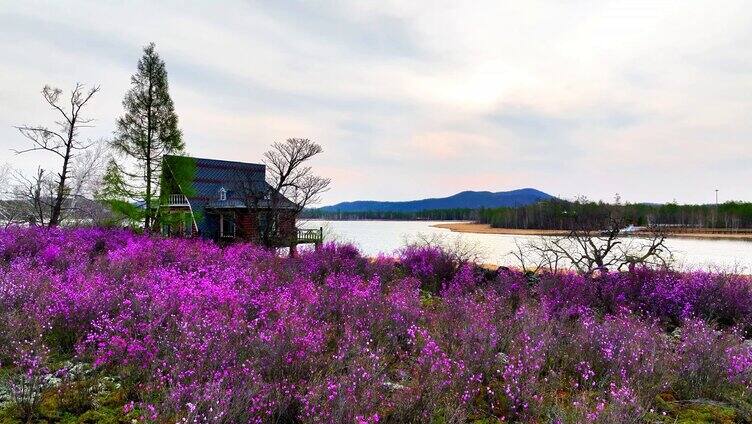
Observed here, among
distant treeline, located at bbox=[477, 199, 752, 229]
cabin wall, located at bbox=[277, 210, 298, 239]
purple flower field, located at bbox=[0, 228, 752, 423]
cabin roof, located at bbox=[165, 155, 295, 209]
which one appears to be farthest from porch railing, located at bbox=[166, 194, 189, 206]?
distant treeline, located at bbox=[477, 199, 752, 229]

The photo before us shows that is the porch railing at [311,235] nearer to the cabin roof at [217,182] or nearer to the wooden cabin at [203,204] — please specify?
the wooden cabin at [203,204]

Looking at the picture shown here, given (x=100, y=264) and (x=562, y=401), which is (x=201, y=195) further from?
(x=562, y=401)

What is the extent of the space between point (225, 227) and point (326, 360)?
3162 cm

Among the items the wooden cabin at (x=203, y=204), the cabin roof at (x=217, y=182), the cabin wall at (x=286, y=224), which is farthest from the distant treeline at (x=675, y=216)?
the cabin wall at (x=286, y=224)

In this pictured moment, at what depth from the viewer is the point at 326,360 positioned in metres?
4.93

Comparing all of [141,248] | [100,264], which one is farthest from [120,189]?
[100,264]

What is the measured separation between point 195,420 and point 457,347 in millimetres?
3215

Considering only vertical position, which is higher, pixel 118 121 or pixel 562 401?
pixel 118 121

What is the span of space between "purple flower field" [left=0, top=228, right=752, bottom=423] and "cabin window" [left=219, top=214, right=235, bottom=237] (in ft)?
84.2

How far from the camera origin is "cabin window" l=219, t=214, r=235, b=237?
33.8 metres

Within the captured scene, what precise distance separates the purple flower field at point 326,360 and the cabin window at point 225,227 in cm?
2566

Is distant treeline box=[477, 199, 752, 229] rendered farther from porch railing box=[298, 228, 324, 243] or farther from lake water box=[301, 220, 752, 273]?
porch railing box=[298, 228, 324, 243]

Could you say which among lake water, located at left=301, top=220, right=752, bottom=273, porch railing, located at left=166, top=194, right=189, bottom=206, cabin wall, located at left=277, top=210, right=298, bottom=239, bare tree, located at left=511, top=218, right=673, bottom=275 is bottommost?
lake water, located at left=301, top=220, right=752, bottom=273

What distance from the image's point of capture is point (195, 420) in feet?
11.4
